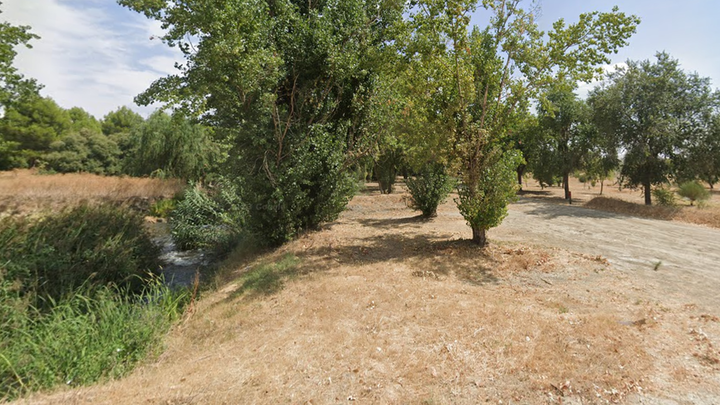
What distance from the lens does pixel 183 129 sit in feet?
88.9

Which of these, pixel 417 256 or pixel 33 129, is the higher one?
pixel 33 129

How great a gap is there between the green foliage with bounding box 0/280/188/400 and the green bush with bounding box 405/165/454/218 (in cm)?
1074

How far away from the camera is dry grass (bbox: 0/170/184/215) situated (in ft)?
48.5

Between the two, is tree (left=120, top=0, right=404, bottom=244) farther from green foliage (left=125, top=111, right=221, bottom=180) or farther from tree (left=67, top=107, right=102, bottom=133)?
tree (left=67, top=107, right=102, bottom=133)

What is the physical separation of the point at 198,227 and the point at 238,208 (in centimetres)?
393

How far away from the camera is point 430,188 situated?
14.8 m

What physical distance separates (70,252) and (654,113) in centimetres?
2472

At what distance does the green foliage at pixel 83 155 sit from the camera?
34.7m

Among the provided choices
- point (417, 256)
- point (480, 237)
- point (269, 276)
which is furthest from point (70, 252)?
point (480, 237)

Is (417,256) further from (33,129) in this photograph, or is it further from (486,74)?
(33,129)

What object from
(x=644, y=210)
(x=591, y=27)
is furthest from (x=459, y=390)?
(x=644, y=210)

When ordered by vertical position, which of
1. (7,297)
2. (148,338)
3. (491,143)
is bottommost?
(148,338)

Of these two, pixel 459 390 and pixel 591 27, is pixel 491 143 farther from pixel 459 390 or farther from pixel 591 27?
pixel 459 390

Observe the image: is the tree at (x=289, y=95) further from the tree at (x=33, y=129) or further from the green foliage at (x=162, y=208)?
the tree at (x=33, y=129)
